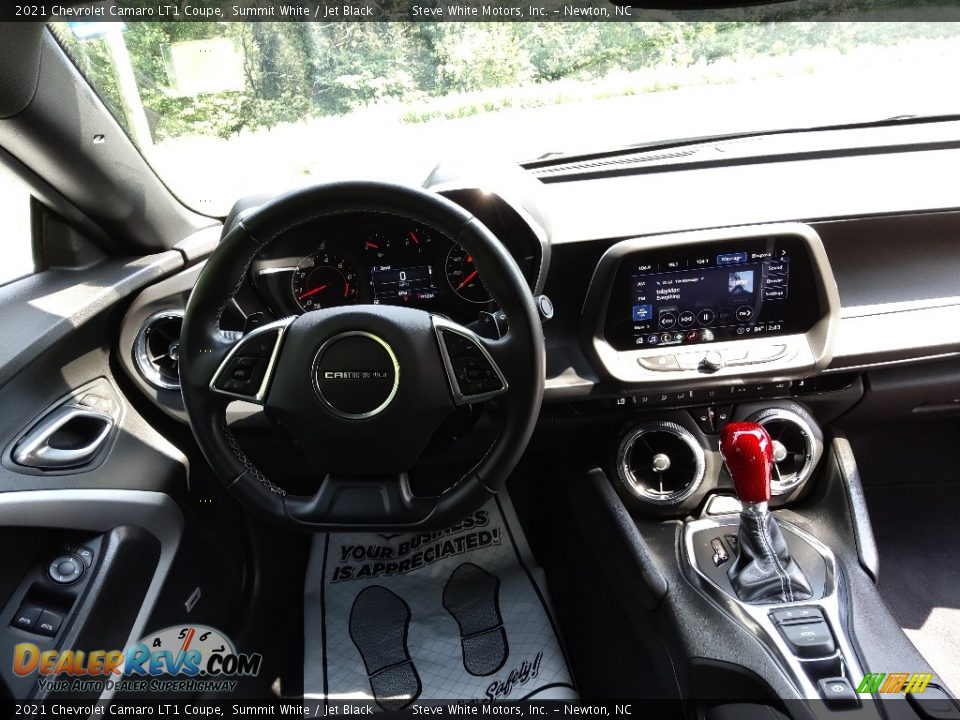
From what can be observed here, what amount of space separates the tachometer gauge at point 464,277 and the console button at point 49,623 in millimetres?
1230

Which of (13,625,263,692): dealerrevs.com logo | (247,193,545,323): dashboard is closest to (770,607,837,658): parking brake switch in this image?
(247,193,545,323): dashboard

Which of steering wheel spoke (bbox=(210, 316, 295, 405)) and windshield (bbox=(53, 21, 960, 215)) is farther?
windshield (bbox=(53, 21, 960, 215))

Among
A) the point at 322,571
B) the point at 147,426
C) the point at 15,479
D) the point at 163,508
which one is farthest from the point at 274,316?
the point at 322,571

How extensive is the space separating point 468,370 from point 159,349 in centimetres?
107

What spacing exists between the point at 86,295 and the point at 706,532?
70.0 inches

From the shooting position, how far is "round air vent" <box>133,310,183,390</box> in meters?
2.05

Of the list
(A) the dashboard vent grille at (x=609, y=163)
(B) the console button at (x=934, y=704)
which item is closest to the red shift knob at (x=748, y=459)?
(B) the console button at (x=934, y=704)

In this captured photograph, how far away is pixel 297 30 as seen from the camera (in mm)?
1866

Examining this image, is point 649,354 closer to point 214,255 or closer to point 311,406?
point 311,406

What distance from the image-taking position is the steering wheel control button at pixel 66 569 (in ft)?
5.62

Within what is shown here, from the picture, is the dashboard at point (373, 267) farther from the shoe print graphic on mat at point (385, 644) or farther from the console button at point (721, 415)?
the shoe print graphic on mat at point (385, 644)

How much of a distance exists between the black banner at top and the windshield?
0.02 metres

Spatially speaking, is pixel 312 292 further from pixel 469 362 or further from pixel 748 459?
pixel 748 459

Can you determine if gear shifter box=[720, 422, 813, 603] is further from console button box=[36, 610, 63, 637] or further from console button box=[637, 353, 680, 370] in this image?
console button box=[36, 610, 63, 637]
